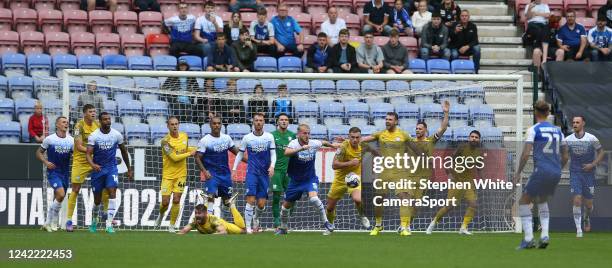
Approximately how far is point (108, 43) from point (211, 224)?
21.7 ft

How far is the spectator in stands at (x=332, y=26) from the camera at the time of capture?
26.4m

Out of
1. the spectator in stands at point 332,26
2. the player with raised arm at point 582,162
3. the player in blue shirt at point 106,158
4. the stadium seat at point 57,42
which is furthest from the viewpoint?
the spectator in stands at point 332,26

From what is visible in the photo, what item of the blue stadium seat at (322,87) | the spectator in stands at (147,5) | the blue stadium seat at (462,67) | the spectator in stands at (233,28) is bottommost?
the blue stadium seat at (322,87)

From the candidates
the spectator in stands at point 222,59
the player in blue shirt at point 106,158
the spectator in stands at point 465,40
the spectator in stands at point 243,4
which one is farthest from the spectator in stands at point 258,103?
the spectator in stands at point 465,40

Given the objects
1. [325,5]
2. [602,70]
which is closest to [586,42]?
[602,70]

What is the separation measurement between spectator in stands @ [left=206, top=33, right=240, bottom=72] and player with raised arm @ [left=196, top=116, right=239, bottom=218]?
3.49 m

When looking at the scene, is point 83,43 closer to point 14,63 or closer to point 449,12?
point 14,63

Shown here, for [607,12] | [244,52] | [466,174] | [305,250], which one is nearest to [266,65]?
[244,52]

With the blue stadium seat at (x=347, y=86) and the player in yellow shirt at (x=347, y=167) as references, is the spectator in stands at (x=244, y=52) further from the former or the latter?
the player in yellow shirt at (x=347, y=167)

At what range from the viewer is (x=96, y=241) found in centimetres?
1767

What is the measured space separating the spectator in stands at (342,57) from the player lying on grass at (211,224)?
5.09 metres

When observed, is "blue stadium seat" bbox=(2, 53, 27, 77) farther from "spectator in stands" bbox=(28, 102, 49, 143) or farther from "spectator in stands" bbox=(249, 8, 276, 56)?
"spectator in stands" bbox=(249, 8, 276, 56)

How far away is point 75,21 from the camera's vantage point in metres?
26.5

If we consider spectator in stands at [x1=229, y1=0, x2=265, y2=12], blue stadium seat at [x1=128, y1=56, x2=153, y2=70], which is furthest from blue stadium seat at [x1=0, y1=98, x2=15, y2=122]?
spectator in stands at [x1=229, y1=0, x2=265, y2=12]
